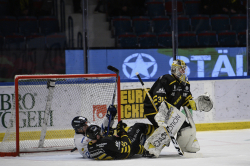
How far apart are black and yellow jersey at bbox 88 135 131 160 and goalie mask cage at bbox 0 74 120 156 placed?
838 millimetres

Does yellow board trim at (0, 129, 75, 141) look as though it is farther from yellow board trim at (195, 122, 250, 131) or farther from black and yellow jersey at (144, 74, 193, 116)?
yellow board trim at (195, 122, 250, 131)

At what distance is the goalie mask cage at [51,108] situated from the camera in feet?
13.8

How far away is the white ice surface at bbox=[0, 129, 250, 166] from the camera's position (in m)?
3.37

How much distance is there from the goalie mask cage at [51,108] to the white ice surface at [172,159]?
15 cm

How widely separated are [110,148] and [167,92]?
0.78 m

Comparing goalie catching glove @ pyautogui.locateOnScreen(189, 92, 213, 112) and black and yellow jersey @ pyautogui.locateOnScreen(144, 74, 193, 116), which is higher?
black and yellow jersey @ pyautogui.locateOnScreen(144, 74, 193, 116)

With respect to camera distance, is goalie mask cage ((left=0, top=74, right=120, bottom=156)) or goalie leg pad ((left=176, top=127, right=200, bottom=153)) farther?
goalie mask cage ((left=0, top=74, right=120, bottom=156))

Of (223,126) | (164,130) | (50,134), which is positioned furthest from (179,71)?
(223,126)

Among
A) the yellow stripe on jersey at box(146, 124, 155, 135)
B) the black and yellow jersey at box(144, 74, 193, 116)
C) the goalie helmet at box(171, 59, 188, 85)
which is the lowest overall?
the yellow stripe on jersey at box(146, 124, 155, 135)

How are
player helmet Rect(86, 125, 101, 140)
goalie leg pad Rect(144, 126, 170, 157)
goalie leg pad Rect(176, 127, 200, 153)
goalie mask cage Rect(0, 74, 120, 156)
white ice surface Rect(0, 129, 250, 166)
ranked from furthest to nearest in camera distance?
goalie mask cage Rect(0, 74, 120, 156) → goalie leg pad Rect(176, 127, 200, 153) → goalie leg pad Rect(144, 126, 170, 157) → player helmet Rect(86, 125, 101, 140) → white ice surface Rect(0, 129, 250, 166)

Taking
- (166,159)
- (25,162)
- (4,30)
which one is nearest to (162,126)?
(166,159)

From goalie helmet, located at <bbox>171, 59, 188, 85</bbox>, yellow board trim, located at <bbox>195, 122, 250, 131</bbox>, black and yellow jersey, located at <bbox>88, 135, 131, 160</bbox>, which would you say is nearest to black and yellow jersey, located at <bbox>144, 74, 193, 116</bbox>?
goalie helmet, located at <bbox>171, 59, 188, 85</bbox>

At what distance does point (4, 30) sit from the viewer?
20.9 ft

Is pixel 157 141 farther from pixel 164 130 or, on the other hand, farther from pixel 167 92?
pixel 167 92
